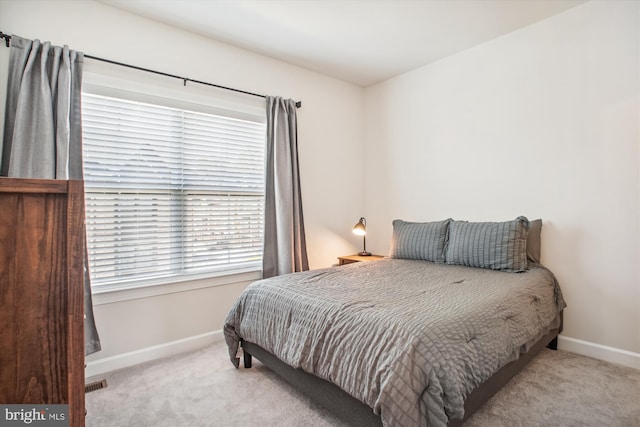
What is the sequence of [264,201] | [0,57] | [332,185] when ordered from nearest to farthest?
[0,57] < [264,201] < [332,185]

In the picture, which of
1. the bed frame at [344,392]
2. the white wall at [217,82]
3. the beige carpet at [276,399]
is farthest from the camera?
the white wall at [217,82]

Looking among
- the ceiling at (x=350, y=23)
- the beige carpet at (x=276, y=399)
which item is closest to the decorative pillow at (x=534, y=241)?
the beige carpet at (x=276, y=399)

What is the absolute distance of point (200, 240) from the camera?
288 centimetres

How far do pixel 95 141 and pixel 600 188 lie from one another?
363cm

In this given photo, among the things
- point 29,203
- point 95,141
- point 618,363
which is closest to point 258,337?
point 29,203

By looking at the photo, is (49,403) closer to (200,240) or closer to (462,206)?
(200,240)

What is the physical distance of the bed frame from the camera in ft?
4.97

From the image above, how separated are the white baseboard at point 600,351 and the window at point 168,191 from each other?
8.64 ft

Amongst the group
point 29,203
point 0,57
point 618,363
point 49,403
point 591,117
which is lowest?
point 618,363

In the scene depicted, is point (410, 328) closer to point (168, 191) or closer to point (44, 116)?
point (168, 191)

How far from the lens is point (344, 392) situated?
160 cm

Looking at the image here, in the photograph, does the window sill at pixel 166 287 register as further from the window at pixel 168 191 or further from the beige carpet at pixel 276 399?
the beige carpet at pixel 276 399

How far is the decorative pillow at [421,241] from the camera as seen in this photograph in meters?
2.96

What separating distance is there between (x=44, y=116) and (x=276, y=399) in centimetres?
223
